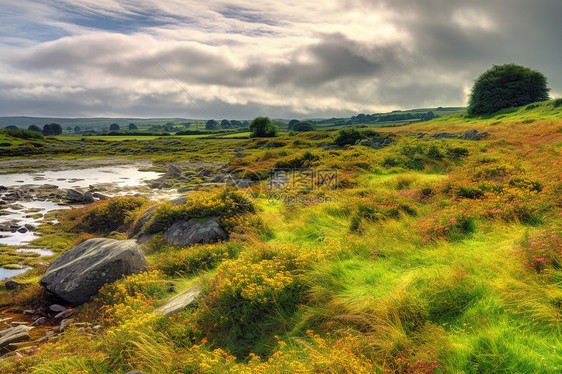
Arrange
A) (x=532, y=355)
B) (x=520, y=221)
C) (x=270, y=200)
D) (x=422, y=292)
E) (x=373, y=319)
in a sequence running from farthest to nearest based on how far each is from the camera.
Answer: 1. (x=270, y=200)
2. (x=520, y=221)
3. (x=422, y=292)
4. (x=373, y=319)
5. (x=532, y=355)

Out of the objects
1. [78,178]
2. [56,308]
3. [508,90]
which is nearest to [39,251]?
[56,308]

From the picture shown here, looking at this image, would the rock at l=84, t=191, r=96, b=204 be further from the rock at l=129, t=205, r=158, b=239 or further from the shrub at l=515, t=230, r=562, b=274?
the shrub at l=515, t=230, r=562, b=274

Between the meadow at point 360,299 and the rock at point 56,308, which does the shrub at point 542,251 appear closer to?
the meadow at point 360,299

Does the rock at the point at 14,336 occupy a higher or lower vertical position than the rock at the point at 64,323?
higher

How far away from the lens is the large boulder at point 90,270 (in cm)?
905

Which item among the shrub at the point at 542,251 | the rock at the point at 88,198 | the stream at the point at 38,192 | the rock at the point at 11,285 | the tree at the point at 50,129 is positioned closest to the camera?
the shrub at the point at 542,251

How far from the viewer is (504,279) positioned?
16.3 feet

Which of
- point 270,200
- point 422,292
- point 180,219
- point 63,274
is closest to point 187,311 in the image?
point 422,292

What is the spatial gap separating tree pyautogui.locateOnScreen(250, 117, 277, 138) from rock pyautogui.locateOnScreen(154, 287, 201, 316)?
254ft

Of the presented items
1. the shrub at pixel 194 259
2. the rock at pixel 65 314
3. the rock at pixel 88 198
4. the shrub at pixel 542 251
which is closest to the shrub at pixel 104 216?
the rock at pixel 88 198

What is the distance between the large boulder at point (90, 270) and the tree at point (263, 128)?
74747 mm

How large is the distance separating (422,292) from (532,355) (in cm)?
178

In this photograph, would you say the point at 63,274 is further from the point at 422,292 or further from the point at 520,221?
the point at 520,221

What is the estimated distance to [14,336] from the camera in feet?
23.0
